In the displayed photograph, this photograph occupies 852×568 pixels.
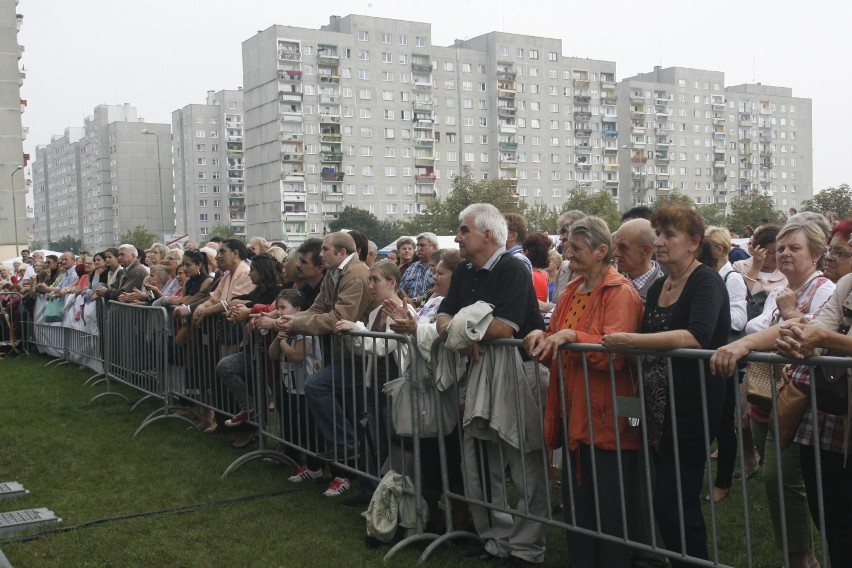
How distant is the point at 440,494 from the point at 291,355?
187 centimetres

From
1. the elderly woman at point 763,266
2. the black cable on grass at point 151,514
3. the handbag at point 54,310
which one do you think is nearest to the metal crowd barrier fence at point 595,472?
the black cable on grass at point 151,514

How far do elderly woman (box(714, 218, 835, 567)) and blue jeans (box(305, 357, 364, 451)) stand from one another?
2849mm

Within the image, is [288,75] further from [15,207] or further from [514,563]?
[514,563]

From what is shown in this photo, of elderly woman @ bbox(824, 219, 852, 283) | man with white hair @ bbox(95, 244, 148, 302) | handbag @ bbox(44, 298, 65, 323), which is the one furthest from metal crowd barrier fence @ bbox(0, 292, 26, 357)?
elderly woman @ bbox(824, 219, 852, 283)

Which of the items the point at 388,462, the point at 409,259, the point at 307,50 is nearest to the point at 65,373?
the point at 409,259

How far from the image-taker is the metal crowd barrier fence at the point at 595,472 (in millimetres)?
4086

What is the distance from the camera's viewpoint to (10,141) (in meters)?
64.7

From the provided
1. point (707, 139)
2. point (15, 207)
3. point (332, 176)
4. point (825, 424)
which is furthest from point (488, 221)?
point (707, 139)

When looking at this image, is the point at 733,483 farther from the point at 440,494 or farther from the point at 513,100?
the point at 513,100

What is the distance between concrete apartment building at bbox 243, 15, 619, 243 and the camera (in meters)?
98.1

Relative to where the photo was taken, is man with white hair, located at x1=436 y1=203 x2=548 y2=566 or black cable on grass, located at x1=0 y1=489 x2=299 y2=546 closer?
man with white hair, located at x1=436 y1=203 x2=548 y2=566

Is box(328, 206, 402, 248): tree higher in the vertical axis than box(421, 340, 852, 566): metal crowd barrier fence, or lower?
higher

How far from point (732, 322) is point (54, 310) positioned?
12.7m

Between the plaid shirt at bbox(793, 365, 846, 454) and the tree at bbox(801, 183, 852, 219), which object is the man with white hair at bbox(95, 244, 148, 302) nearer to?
the plaid shirt at bbox(793, 365, 846, 454)
